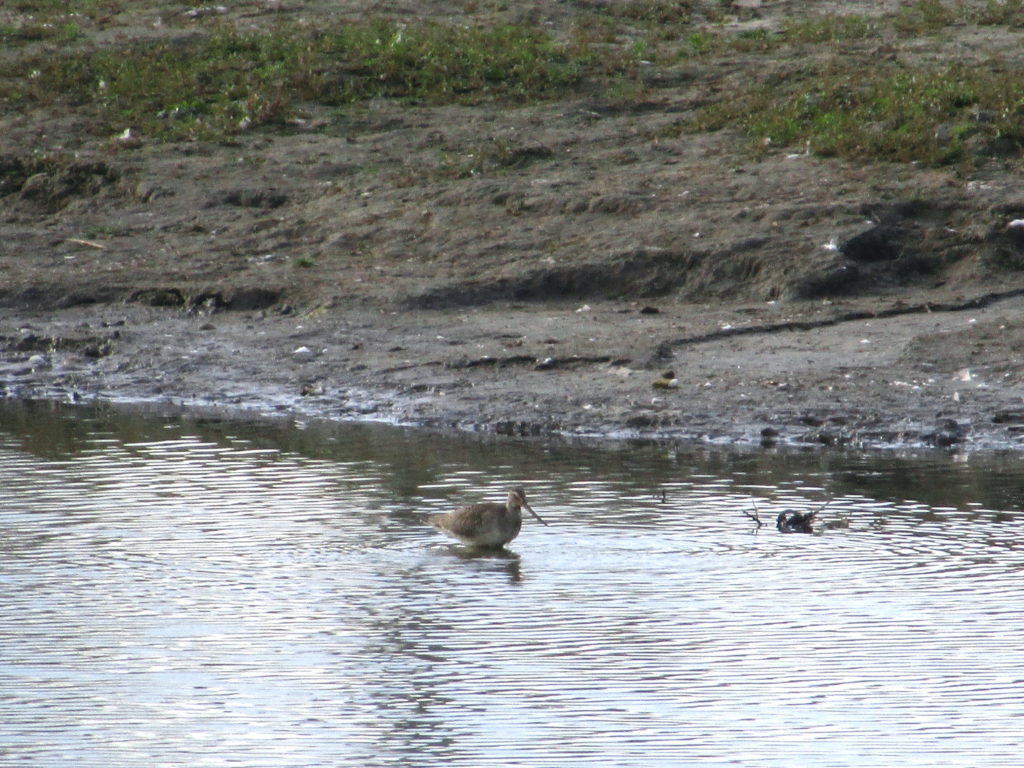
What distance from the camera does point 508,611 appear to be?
293 inches

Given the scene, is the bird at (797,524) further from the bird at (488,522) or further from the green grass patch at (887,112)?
the green grass patch at (887,112)

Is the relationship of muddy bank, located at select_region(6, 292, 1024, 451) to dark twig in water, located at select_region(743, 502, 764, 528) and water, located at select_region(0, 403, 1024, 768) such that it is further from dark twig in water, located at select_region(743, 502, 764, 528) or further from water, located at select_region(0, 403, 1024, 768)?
dark twig in water, located at select_region(743, 502, 764, 528)

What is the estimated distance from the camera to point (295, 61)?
68.0 ft

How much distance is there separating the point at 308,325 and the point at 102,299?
2273mm

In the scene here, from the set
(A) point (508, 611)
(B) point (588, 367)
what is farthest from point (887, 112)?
(A) point (508, 611)

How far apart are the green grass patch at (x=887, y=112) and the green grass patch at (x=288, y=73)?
2510 mm

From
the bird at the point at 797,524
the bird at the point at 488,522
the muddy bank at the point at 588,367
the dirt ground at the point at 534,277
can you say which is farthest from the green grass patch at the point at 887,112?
the bird at the point at 488,522

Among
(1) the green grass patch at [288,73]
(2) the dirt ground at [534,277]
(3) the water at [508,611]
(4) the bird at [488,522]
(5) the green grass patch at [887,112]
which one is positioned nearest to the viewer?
(3) the water at [508,611]

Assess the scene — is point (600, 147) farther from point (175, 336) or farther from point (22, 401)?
point (22, 401)

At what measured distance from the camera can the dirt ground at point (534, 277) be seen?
11.7 metres

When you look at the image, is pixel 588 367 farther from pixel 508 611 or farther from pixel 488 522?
pixel 508 611

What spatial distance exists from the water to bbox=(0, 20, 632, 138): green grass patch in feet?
30.8

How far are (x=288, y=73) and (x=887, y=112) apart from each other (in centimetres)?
720

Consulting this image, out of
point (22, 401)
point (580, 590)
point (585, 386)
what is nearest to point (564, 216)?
point (585, 386)
